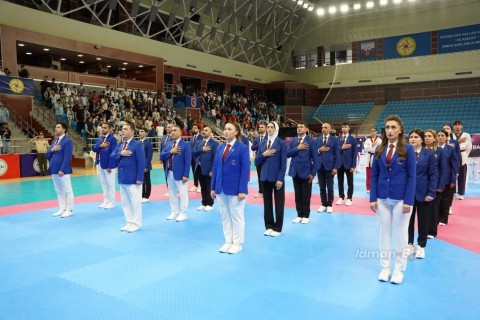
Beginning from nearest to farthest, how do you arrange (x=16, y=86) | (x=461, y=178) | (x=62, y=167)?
(x=62, y=167) → (x=461, y=178) → (x=16, y=86)

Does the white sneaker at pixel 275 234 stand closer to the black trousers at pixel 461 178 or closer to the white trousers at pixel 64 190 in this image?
the white trousers at pixel 64 190

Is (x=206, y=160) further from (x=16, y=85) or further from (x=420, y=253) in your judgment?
(x=16, y=85)

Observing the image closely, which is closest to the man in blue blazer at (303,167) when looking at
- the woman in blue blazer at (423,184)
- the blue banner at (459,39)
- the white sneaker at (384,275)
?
the woman in blue blazer at (423,184)

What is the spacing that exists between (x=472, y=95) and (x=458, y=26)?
5934mm

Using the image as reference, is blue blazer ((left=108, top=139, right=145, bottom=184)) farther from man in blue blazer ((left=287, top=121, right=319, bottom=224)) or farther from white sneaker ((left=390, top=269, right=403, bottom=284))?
white sneaker ((left=390, top=269, right=403, bottom=284))

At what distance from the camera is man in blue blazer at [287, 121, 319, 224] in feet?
23.7

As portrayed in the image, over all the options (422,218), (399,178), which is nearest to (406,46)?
(422,218)

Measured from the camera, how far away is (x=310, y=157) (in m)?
7.30

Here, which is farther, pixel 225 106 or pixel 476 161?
pixel 225 106

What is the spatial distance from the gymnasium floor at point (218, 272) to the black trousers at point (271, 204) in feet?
0.88

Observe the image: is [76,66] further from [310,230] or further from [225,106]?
[310,230]

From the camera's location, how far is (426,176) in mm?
5031

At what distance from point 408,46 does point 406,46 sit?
0.56ft

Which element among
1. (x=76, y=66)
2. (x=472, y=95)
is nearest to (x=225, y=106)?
(x=76, y=66)
